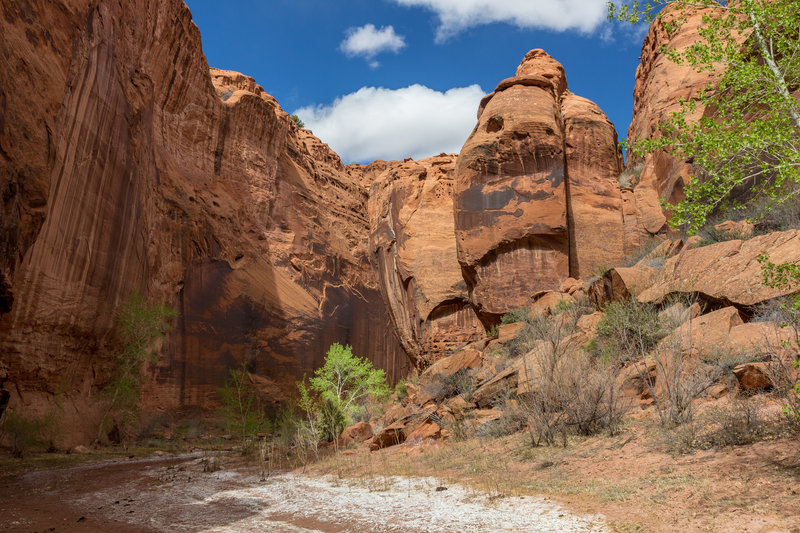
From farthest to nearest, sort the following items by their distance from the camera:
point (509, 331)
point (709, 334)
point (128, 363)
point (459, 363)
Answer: point (128, 363) < point (509, 331) < point (459, 363) < point (709, 334)

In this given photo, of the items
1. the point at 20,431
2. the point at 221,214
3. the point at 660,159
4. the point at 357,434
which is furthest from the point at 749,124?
the point at 221,214

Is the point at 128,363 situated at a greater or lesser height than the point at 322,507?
greater

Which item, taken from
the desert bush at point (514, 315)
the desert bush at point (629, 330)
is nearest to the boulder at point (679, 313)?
the desert bush at point (629, 330)

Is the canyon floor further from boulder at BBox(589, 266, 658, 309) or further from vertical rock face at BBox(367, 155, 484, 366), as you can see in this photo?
vertical rock face at BBox(367, 155, 484, 366)

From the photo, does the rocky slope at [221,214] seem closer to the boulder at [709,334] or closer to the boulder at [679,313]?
the boulder at [679,313]

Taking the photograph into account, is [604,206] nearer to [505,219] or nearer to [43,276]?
[505,219]

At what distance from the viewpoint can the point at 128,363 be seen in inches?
839

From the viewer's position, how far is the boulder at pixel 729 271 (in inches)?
368

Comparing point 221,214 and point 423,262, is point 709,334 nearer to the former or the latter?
point 423,262

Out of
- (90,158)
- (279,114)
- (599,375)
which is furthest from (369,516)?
(279,114)

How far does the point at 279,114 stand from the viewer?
150 feet

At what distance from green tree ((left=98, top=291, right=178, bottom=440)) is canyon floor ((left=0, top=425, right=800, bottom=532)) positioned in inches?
415

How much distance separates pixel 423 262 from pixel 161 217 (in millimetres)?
14958

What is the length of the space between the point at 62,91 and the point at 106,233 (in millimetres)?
6373
